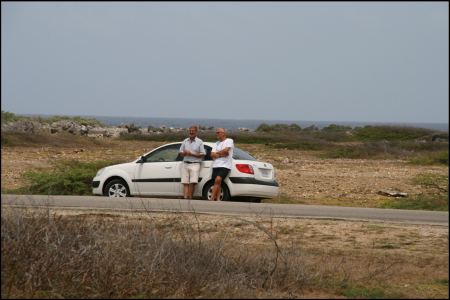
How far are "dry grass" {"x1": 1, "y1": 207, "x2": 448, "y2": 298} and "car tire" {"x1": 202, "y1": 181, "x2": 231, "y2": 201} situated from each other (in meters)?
4.48

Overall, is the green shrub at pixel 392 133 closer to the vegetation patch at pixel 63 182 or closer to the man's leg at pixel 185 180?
the vegetation patch at pixel 63 182

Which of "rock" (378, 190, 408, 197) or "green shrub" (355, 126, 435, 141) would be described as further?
"green shrub" (355, 126, 435, 141)

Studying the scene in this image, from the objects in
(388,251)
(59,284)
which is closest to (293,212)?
(388,251)

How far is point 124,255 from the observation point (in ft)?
28.0

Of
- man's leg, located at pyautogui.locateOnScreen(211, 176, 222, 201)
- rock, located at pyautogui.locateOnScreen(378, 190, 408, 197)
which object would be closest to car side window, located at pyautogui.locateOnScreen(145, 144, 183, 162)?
man's leg, located at pyautogui.locateOnScreen(211, 176, 222, 201)

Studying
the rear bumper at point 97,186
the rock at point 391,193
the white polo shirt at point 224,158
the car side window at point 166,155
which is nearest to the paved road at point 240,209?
the white polo shirt at point 224,158

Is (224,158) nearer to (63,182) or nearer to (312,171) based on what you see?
(63,182)

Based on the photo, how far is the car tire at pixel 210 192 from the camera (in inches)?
638

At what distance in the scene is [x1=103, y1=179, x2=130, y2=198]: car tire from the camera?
1675 cm

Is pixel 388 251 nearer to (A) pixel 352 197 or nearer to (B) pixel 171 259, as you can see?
(B) pixel 171 259

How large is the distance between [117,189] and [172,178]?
4.44 ft

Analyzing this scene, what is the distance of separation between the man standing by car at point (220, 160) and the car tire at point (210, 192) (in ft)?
0.72

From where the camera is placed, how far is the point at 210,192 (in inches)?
637

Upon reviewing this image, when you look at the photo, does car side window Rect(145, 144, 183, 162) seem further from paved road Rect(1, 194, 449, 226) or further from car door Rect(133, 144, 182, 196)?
paved road Rect(1, 194, 449, 226)
